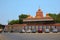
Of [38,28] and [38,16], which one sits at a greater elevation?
[38,16]

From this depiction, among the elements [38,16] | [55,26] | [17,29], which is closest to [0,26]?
[38,16]

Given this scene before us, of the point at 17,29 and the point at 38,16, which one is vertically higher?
the point at 38,16

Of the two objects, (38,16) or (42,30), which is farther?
(38,16)

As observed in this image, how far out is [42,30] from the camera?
60719mm

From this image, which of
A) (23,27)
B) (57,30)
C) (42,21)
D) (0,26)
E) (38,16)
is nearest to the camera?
(57,30)

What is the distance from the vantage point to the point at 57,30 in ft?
193

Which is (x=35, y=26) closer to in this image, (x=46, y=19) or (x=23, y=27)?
(x=23, y=27)

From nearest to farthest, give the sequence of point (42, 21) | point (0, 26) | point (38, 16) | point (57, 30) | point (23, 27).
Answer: point (57, 30)
point (23, 27)
point (42, 21)
point (38, 16)
point (0, 26)

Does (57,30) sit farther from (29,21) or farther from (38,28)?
(29,21)

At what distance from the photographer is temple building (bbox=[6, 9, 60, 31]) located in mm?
62034

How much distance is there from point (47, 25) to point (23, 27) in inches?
295

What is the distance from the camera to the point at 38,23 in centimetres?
6750

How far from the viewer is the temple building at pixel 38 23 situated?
62034mm

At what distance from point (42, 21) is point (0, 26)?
25.9m
